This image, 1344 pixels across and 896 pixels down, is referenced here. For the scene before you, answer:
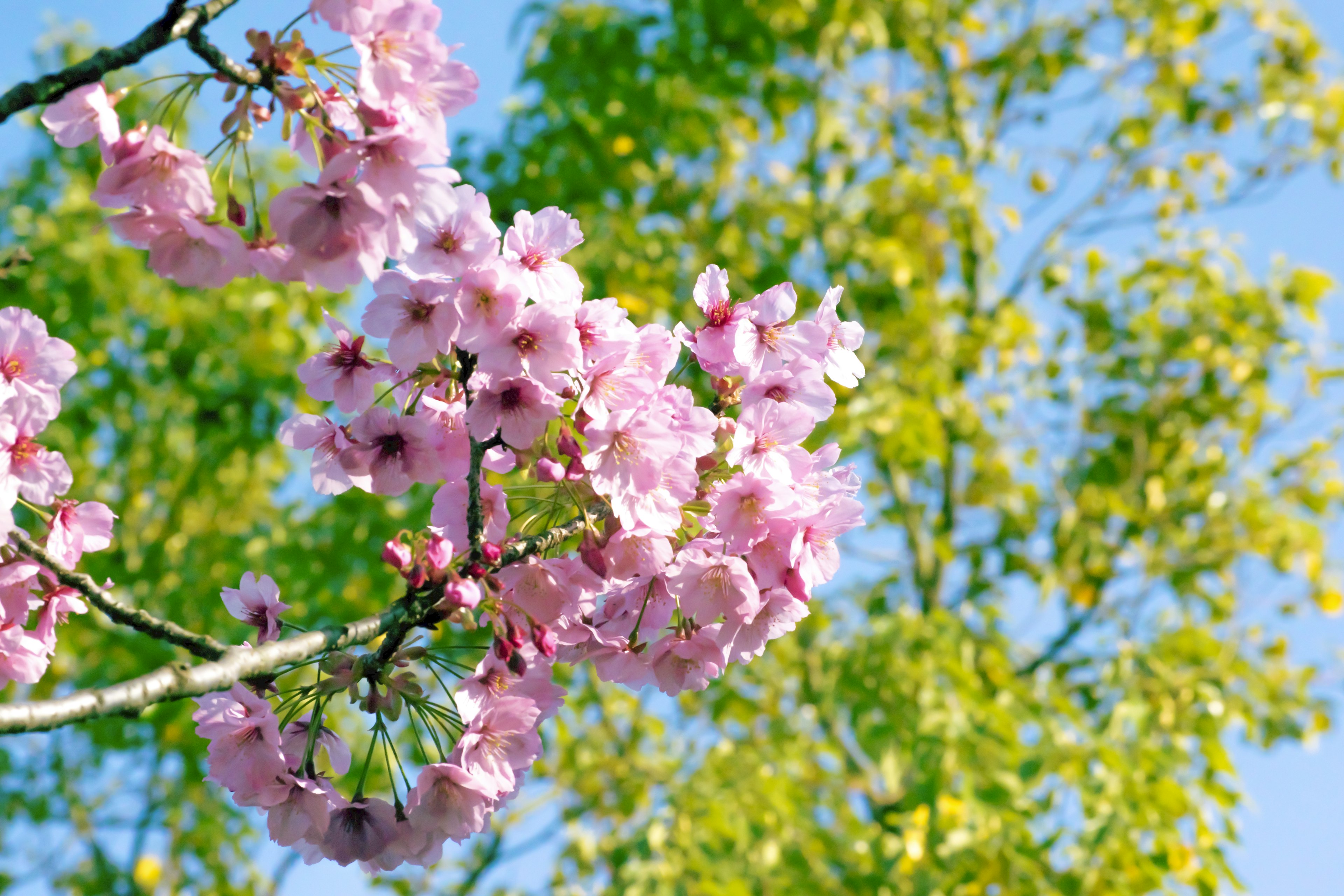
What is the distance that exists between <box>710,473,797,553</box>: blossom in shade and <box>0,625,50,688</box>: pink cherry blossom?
0.85 meters

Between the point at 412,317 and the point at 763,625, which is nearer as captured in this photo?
the point at 412,317

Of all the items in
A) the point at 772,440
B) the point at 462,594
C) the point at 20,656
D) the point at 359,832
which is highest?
the point at 772,440

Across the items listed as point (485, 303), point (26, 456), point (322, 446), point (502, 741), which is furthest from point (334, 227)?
point (502, 741)

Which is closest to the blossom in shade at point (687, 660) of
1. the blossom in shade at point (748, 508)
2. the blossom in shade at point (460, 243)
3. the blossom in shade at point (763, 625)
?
the blossom in shade at point (763, 625)

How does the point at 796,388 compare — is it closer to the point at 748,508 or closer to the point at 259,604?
the point at 748,508

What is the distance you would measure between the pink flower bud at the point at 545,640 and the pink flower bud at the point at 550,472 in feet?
0.55

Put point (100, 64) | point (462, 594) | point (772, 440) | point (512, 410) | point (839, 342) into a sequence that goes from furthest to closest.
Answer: point (839, 342) → point (772, 440) → point (512, 410) → point (462, 594) → point (100, 64)

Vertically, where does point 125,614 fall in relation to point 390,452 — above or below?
below

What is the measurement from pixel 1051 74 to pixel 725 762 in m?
4.34

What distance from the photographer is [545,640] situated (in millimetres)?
1243

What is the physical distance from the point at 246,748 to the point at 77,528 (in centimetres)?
43

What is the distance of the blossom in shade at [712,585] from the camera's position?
1.26 m

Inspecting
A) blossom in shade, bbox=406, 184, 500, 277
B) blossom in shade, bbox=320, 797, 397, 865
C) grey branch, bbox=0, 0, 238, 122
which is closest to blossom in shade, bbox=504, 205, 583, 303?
blossom in shade, bbox=406, 184, 500, 277

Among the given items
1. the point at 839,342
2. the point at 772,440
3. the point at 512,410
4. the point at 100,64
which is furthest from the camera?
the point at 839,342
